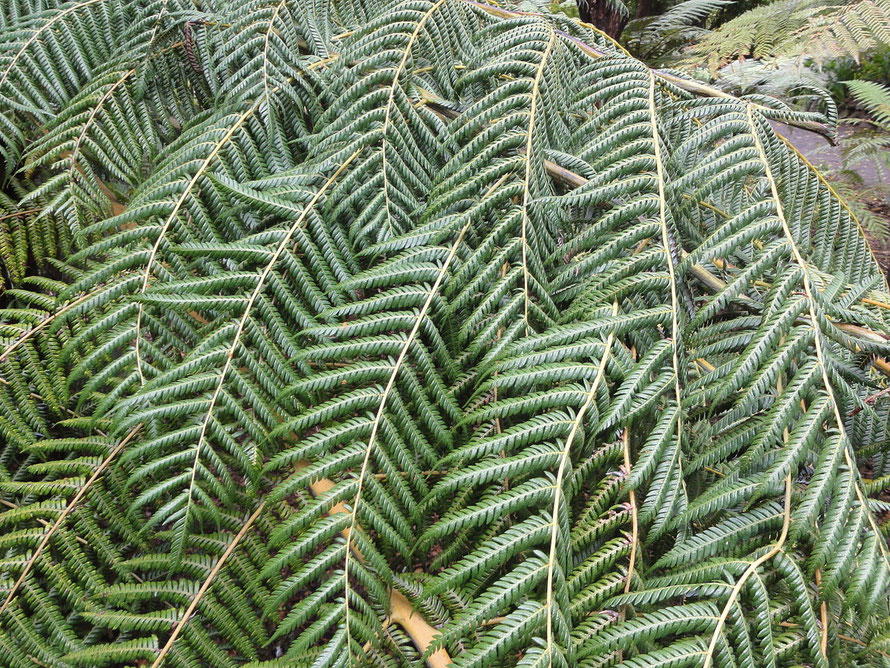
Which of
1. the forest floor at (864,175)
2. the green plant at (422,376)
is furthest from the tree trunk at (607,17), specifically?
the green plant at (422,376)

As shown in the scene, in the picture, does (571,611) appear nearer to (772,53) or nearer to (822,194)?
(822,194)

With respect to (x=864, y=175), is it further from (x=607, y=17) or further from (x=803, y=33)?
(x=607, y=17)

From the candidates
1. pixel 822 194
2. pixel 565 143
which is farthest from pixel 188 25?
pixel 822 194

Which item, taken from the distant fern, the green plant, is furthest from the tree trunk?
the green plant

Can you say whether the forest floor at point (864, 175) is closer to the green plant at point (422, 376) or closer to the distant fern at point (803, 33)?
the distant fern at point (803, 33)

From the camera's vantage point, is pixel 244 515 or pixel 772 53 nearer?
pixel 244 515

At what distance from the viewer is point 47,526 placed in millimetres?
923

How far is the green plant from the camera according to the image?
0.81 m

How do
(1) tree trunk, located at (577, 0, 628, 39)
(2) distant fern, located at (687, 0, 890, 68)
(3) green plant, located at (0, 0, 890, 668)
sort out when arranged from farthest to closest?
(1) tree trunk, located at (577, 0, 628, 39) < (2) distant fern, located at (687, 0, 890, 68) < (3) green plant, located at (0, 0, 890, 668)

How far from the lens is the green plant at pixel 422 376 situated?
81 centimetres

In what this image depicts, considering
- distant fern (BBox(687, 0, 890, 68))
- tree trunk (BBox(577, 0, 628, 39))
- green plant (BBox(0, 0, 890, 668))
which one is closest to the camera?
green plant (BBox(0, 0, 890, 668))

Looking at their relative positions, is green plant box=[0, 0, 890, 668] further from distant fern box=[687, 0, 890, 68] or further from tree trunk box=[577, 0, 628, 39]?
tree trunk box=[577, 0, 628, 39]

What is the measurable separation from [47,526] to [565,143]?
4.19ft

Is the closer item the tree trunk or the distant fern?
the distant fern
